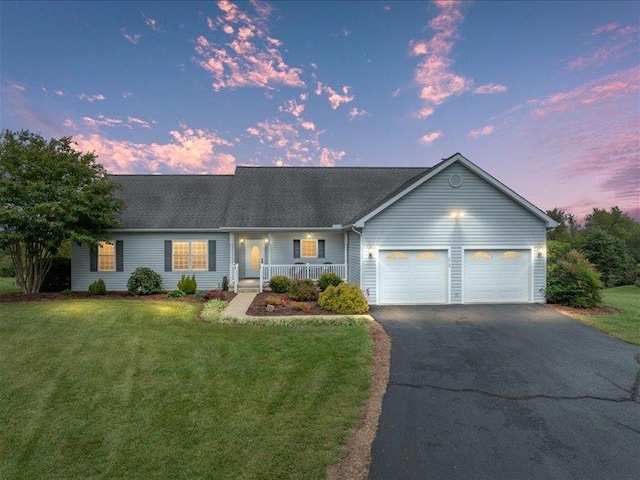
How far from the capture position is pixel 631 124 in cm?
1493

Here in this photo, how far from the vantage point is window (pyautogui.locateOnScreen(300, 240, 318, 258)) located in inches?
610

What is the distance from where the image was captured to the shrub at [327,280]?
13.0m

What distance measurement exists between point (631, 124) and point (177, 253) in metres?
23.5

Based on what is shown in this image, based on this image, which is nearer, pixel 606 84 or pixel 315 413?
pixel 315 413

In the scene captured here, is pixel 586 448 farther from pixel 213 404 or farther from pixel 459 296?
pixel 459 296

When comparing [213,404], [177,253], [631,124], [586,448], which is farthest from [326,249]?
[631,124]

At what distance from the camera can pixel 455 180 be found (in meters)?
11.6

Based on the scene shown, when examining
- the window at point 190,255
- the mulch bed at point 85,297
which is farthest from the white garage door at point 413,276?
the window at point 190,255

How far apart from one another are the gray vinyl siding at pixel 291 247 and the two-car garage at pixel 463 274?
13.6 feet

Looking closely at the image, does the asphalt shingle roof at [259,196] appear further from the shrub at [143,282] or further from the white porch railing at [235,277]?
the shrub at [143,282]

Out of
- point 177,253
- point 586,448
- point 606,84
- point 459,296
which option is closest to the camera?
point 586,448

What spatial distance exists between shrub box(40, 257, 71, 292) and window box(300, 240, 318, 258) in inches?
450

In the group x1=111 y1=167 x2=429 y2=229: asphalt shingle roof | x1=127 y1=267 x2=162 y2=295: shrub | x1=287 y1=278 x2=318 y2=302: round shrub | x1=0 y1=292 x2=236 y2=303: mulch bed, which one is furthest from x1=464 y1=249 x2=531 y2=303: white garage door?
x1=127 y1=267 x2=162 y2=295: shrub

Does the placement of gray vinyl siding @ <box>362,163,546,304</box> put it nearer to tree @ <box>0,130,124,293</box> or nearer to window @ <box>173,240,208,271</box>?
window @ <box>173,240,208,271</box>
